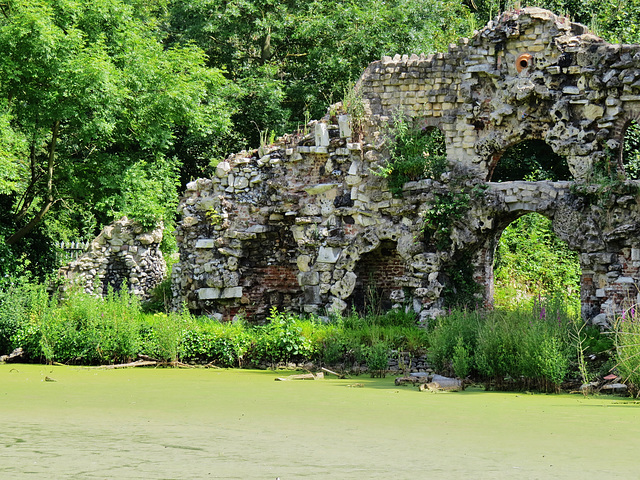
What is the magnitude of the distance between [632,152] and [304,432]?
15.4 meters

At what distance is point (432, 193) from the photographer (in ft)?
54.4

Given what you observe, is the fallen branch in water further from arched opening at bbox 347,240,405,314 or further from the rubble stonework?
arched opening at bbox 347,240,405,314

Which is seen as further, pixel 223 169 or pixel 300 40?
pixel 300 40

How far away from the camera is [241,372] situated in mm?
14523

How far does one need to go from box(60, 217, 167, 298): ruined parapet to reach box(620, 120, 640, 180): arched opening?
37.2 ft

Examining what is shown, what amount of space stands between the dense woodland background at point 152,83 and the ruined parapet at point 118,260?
1.62 feet

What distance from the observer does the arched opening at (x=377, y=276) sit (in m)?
17.7

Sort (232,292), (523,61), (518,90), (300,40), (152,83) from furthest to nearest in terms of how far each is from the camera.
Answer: (300,40) < (152,83) < (232,292) < (523,61) < (518,90)

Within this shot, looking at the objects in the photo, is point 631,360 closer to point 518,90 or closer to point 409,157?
point 518,90

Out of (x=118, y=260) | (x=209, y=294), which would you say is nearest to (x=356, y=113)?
(x=209, y=294)

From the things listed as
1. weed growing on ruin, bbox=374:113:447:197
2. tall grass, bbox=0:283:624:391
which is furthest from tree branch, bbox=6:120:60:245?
weed growing on ruin, bbox=374:113:447:197

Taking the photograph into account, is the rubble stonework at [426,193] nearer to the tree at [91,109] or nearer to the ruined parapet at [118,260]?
the ruined parapet at [118,260]

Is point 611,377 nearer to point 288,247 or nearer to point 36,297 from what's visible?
point 288,247

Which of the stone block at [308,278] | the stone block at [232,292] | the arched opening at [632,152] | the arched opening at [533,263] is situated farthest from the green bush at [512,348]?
the arched opening at [632,152]
